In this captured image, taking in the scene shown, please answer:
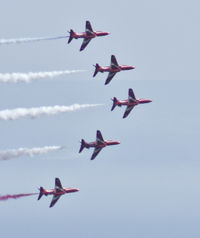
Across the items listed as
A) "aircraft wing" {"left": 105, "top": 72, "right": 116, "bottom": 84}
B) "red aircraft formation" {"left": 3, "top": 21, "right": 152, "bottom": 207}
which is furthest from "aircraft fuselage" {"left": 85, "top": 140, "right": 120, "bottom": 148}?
"aircraft wing" {"left": 105, "top": 72, "right": 116, "bottom": 84}

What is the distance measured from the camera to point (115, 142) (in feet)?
459

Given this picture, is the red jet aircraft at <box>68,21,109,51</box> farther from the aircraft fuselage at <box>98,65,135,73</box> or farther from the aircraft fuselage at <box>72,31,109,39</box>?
the aircraft fuselage at <box>98,65,135,73</box>

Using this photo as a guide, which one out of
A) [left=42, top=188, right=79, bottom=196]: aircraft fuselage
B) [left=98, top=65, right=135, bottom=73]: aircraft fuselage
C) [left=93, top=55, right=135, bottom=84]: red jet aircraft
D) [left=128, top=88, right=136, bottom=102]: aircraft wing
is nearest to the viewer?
[left=42, top=188, right=79, bottom=196]: aircraft fuselage

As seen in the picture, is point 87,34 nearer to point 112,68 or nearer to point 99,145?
point 112,68

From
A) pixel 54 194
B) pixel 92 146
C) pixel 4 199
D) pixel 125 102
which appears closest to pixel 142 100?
pixel 125 102

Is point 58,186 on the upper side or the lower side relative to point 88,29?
lower

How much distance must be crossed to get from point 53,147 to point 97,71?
72.9ft

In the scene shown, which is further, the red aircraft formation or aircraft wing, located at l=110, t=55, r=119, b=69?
aircraft wing, located at l=110, t=55, r=119, b=69

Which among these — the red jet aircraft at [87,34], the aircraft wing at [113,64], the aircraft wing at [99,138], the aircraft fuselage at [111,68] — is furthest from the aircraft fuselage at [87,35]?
the aircraft wing at [99,138]

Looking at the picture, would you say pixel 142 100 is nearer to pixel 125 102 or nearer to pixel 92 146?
pixel 125 102

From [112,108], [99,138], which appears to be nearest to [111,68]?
[112,108]

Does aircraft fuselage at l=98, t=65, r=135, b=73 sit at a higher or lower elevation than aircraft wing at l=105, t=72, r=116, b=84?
higher

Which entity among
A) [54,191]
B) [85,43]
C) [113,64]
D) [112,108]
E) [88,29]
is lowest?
[54,191]

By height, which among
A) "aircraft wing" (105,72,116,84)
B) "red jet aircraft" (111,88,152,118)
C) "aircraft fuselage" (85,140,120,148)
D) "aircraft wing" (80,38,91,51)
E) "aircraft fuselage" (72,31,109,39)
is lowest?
"aircraft fuselage" (85,140,120,148)
